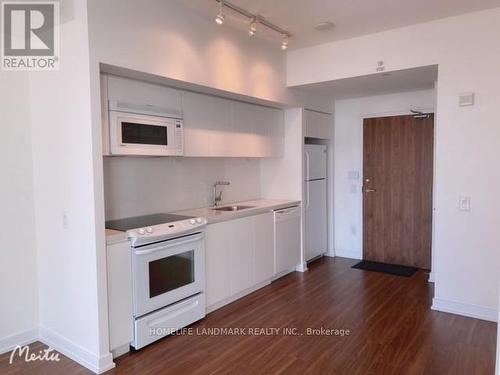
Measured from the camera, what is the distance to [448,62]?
11.1 ft

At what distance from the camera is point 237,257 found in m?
3.74

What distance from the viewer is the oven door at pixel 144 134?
111 inches

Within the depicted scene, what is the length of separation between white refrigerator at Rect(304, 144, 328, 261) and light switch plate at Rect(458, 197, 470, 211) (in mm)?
1862

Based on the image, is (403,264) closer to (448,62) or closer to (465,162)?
(465,162)

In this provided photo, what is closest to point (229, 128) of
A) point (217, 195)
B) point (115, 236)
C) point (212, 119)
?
point (212, 119)

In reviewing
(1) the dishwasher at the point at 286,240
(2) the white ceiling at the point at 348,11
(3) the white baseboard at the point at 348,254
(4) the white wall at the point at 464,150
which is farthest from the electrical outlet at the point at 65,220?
(3) the white baseboard at the point at 348,254

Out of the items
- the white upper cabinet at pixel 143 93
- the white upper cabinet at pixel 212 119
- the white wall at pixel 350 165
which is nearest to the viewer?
the white upper cabinet at pixel 143 93

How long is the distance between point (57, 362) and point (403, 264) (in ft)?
13.6

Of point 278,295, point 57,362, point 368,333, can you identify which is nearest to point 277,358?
point 368,333

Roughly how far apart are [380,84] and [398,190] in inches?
57.9

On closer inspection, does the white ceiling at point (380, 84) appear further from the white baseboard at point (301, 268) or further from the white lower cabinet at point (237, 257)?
the white baseboard at point (301, 268)

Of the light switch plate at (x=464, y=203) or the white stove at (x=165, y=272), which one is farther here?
the light switch plate at (x=464, y=203)

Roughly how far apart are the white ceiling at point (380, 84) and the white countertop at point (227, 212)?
144cm

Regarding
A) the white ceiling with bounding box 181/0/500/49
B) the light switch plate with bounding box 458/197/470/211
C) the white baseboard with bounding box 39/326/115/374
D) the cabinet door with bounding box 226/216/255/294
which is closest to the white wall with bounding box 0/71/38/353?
the white baseboard with bounding box 39/326/115/374
